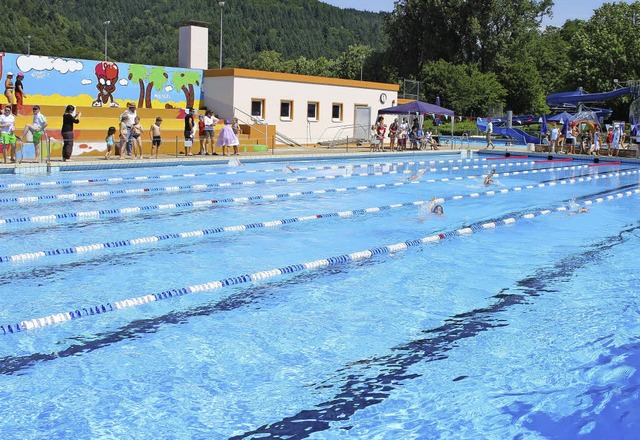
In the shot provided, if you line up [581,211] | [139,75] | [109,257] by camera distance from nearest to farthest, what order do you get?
[109,257] < [581,211] < [139,75]

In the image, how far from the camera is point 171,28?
454 feet

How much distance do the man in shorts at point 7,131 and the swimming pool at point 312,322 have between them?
4.79 metres

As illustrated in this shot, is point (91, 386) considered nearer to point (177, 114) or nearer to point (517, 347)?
point (517, 347)

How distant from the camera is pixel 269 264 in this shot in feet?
28.0

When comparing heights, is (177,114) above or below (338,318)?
above

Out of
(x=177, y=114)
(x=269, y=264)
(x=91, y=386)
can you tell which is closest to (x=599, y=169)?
(x=177, y=114)

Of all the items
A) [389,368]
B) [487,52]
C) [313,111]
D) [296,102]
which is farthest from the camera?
[487,52]

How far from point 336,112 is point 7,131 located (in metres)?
16.8

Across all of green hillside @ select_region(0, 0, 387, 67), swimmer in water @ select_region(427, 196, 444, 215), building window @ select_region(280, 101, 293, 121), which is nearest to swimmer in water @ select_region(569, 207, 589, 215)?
swimmer in water @ select_region(427, 196, 444, 215)

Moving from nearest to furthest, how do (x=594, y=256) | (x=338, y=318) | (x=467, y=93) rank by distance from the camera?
(x=338, y=318)
(x=594, y=256)
(x=467, y=93)

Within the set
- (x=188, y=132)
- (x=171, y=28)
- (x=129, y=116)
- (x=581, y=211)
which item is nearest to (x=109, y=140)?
(x=129, y=116)

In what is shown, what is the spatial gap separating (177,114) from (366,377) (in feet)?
75.0

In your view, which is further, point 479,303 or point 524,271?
point 524,271

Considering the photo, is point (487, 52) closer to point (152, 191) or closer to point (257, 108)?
point (257, 108)
